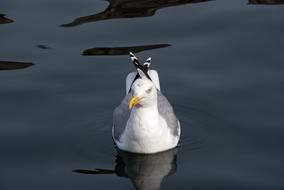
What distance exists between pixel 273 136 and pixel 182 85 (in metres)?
1.73

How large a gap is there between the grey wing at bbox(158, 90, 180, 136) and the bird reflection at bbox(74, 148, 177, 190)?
240 millimetres

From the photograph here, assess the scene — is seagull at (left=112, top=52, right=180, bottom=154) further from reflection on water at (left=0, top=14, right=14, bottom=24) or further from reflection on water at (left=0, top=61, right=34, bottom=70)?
reflection on water at (left=0, top=14, right=14, bottom=24)

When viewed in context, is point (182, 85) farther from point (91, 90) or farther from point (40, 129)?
point (40, 129)

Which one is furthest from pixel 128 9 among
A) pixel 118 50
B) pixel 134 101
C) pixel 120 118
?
pixel 134 101

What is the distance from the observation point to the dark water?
32.0 ft

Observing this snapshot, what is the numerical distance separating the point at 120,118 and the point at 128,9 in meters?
4.15

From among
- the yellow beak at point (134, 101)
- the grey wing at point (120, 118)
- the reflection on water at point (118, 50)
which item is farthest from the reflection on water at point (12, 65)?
the yellow beak at point (134, 101)

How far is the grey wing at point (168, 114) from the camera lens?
403 inches

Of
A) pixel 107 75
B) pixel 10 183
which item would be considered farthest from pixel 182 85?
pixel 10 183

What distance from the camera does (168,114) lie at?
409 inches

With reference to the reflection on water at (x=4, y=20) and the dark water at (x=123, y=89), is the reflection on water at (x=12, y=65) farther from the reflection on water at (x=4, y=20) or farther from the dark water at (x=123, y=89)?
the reflection on water at (x=4, y=20)

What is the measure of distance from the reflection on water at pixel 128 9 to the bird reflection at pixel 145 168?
4.07 metres

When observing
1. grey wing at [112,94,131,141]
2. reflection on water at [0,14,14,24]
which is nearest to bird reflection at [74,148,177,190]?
grey wing at [112,94,131,141]

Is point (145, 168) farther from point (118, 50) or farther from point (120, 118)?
point (118, 50)
